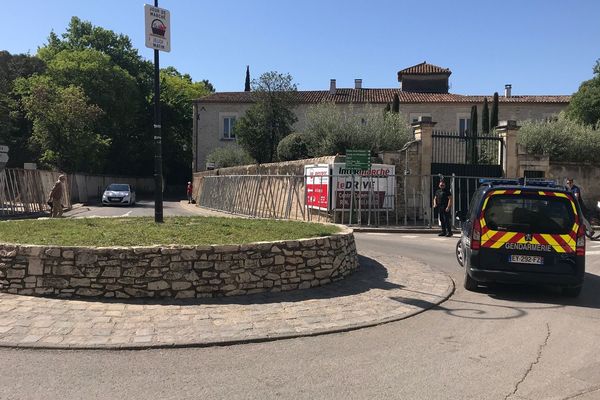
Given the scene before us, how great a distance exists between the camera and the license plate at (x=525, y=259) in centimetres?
762

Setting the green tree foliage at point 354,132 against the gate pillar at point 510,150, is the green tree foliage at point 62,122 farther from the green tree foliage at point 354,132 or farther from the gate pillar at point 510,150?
the gate pillar at point 510,150

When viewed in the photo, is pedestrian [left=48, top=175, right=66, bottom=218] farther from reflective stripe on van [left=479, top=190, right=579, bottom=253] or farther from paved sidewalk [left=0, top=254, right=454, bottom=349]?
reflective stripe on van [left=479, top=190, right=579, bottom=253]

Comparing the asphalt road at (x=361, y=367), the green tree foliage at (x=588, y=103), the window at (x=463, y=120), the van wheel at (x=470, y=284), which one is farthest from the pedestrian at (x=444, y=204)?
the window at (x=463, y=120)

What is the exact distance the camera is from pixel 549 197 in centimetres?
775

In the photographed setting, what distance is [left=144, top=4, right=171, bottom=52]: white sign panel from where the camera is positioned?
30.4ft

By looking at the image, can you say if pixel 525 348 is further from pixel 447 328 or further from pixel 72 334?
pixel 72 334

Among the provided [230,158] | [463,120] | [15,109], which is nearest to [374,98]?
[463,120]

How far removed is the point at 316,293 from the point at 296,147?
58.9ft

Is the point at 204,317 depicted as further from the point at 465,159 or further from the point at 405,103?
the point at 405,103

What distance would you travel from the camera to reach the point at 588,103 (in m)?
32.6

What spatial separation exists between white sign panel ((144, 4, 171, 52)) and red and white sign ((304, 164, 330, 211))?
32.9 ft

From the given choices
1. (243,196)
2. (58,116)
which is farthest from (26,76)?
(243,196)

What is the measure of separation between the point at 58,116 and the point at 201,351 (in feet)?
118

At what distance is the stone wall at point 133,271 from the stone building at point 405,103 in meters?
36.4
